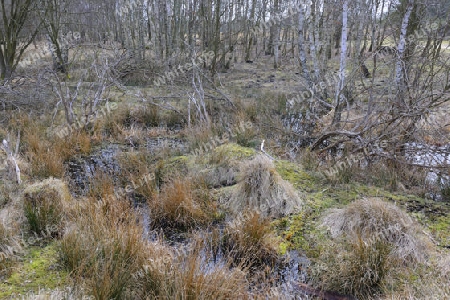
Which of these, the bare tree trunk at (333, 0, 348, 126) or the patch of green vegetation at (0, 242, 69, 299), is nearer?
the patch of green vegetation at (0, 242, 69, 299)

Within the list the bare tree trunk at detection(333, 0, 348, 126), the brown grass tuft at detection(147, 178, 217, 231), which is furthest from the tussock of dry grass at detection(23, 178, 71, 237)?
the bare tree trunk at detection(333, 0, 348, 126)

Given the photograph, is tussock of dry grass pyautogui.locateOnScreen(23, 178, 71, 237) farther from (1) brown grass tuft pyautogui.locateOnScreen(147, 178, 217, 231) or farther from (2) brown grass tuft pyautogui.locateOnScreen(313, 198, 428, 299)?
(2) brown grass tuft pyautogui.locateOnScreen(313, 198, 428, 299)

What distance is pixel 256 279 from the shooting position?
3.05 m

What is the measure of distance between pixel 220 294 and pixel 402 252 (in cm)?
181

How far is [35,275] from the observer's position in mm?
2963

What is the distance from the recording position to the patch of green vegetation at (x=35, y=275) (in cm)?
275

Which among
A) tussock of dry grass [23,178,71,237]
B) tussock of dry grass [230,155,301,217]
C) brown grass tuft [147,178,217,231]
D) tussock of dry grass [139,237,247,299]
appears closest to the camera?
tussock of dry grass [139,237,247,299]

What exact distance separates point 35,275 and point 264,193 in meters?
2.60

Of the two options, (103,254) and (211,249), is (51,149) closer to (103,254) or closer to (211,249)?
(103,254)

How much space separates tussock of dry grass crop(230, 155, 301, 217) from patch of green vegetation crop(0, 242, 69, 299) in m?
2.09

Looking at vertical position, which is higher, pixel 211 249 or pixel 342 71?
pixel 342 71

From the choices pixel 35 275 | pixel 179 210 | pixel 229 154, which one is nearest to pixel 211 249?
pixel 179 210

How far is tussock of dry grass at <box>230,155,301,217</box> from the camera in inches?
167

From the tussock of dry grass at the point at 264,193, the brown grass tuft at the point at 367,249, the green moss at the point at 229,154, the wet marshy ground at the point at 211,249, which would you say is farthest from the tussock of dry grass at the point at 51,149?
A: the brown grass tuft at the point at 367,249
